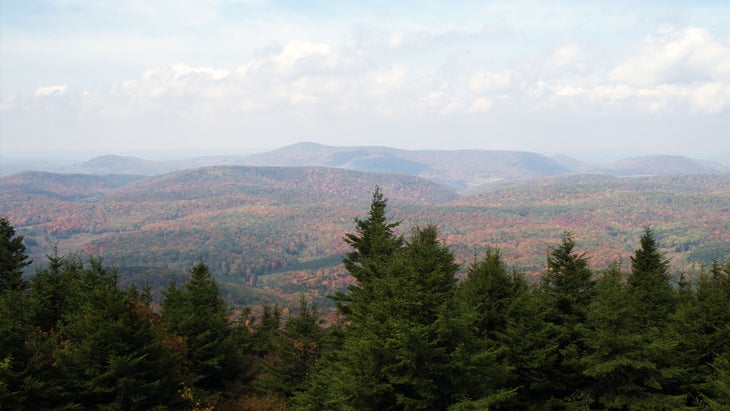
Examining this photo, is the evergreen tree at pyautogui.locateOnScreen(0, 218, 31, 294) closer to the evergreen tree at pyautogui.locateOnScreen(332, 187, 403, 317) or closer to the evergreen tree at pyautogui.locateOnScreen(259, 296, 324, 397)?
the evergreen tree at pyautogui.locateOnScreen(259, 296, 324, 397)

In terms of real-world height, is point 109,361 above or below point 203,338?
above

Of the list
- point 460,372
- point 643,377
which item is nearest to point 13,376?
point 460,372

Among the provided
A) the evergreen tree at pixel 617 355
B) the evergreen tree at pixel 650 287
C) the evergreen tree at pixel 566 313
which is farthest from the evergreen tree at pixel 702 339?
the evergreen tree at pixel 566 313

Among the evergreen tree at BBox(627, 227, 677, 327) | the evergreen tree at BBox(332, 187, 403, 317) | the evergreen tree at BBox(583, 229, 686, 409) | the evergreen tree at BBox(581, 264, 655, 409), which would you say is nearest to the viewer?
the evergreen tree at BBox(583, 229, 686, 409)

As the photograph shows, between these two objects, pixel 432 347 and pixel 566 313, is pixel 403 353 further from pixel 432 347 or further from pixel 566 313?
pixel 566 313

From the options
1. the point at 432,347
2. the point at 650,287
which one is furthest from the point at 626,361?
the point at 650,287

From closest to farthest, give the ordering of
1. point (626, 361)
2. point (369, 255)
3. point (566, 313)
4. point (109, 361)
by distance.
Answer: point (109, 361) < point (626, 361) < point (566, 313) < point (369, 255)

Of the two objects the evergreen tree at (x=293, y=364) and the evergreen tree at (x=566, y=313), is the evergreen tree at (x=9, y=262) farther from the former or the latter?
the evergreen tree at (x=566, y=313)

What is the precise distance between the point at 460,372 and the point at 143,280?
191m

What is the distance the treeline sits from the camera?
16.2m

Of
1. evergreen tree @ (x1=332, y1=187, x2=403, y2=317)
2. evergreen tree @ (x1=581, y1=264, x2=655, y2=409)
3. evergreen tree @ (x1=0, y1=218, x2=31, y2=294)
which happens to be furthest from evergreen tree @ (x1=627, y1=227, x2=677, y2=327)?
evergreen tree @ (x1=0, y1=218, x2=31, y2=294)

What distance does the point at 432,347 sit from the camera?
16281 mm

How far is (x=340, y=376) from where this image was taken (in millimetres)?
17953

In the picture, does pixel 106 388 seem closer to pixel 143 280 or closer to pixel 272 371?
pixel 272 371
